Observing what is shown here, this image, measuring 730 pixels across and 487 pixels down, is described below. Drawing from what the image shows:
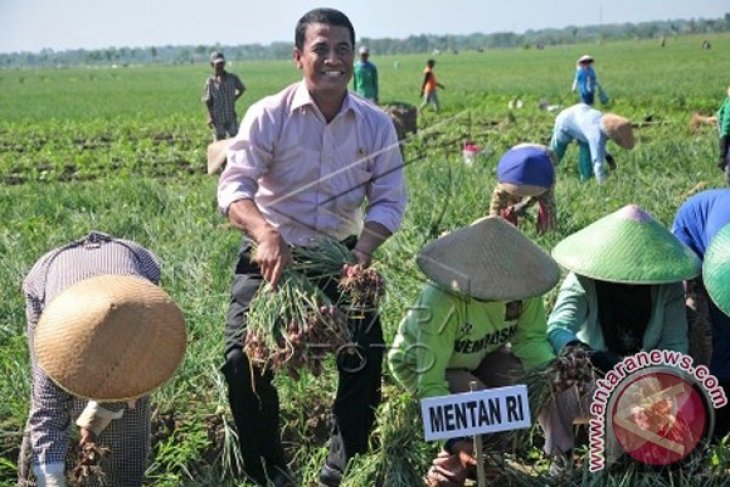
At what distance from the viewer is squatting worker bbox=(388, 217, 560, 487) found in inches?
102

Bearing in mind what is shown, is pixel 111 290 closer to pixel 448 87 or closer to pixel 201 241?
pixel 201 241

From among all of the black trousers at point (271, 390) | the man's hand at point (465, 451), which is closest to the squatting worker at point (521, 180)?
the black trousers at point (271, 390)

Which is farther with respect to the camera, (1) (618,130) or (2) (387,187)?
(1) (618,130)

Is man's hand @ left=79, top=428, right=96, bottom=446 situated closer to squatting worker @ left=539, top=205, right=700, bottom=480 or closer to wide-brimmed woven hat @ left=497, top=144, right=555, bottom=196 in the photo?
squatting worker @ left=539, top=205, right=700, bottom=480

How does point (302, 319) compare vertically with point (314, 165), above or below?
below

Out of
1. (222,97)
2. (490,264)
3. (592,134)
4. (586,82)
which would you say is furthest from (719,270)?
(586,82)

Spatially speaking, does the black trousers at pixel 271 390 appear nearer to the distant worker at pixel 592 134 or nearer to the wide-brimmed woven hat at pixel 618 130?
the distant worker at pixel 592 134

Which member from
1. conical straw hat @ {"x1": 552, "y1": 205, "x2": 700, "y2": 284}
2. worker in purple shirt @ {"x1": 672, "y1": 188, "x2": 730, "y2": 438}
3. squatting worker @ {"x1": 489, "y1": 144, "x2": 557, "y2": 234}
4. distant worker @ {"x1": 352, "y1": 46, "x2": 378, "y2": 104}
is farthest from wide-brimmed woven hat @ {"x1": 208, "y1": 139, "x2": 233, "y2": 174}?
distant worker @ {"x1": 352, "y1": 46, "x2": 378, "y2": 104}

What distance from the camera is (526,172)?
439cm

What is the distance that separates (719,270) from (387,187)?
0.96m

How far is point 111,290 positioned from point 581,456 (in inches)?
60.1

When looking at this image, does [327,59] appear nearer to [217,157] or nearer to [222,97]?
[217,157]

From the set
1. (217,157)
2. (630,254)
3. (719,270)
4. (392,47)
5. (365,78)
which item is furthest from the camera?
(392,47)

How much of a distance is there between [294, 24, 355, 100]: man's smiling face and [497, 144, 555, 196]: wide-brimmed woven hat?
1865 mm
